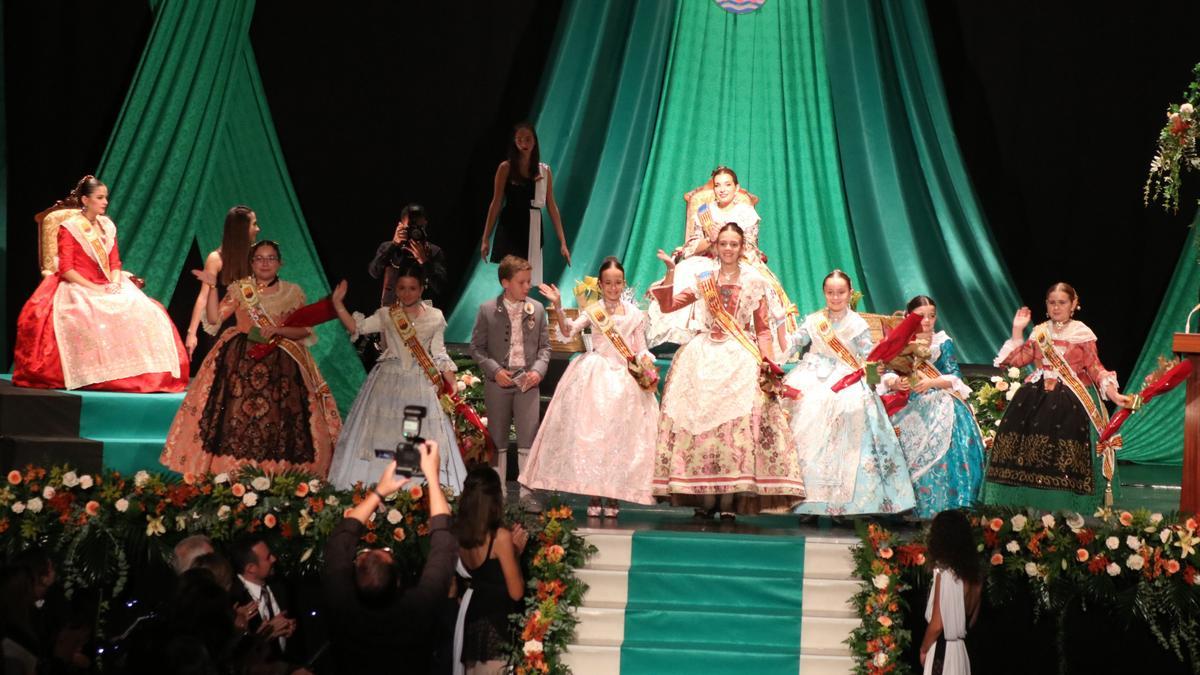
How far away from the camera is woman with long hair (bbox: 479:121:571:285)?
8875 millimetres

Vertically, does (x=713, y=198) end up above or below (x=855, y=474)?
above

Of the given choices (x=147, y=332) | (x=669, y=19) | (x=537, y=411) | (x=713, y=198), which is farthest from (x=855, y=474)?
(x=669, y=19)

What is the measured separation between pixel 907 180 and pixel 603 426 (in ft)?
14.1

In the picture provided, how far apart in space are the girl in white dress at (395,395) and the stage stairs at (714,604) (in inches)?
43.9

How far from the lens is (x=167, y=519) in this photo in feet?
19.1

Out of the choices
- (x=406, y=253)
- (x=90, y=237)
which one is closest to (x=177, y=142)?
(x=90, y=237)

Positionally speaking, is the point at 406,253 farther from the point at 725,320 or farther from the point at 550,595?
the point at 550,595

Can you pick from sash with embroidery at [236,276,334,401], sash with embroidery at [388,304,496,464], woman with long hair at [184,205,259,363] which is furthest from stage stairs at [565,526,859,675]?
woman with long hair at [184,205,259,363]

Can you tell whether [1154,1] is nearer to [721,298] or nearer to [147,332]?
[721,298]

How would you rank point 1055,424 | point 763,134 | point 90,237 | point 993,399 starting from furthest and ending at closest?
point 763,134 < point 993,399 < point 90,237 < point 1055,424

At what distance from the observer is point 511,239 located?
9.13 metres

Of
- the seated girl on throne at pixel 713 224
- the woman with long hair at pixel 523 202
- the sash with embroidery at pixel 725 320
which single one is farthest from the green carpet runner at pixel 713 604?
the woman with long hair at pixel 523 202

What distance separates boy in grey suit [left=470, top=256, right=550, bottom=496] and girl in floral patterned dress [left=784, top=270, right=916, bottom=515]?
1274 mm

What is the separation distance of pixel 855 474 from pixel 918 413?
0.77 meters
